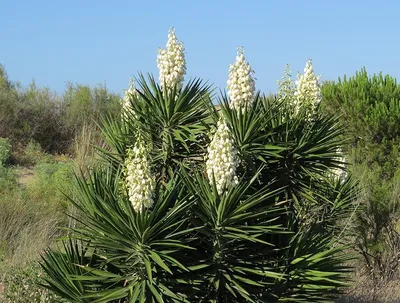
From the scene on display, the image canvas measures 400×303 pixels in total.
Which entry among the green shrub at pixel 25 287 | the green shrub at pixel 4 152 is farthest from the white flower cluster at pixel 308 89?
the green shrub at pixel 4 152

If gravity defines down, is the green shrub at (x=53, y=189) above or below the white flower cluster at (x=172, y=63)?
below

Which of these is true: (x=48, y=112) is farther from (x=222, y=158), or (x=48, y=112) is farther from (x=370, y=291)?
(x=222, y=158)

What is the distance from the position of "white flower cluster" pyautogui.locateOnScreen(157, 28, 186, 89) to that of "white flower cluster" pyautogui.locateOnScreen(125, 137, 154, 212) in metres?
1.00

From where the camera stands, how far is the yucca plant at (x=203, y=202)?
447 centimetres

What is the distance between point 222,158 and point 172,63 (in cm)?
104

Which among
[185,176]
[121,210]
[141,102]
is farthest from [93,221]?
[141,102]

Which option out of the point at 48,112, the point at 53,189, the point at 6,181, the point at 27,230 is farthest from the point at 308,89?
the point at 48,112

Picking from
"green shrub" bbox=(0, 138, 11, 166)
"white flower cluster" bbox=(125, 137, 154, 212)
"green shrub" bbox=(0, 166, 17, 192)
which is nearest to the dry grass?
"white flower cluster" bbox=(125, 137, 154, 212)

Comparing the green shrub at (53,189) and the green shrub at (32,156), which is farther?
the green shrub at (32,156)

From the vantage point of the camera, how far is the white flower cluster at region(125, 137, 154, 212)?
14.4 feet

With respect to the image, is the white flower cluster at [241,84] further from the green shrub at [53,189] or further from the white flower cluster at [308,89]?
the green shrub at [53,189]

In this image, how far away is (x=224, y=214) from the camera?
4594mm

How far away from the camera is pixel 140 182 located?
440 cm

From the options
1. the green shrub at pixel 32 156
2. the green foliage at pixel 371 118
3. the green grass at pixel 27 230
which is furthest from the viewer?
the green shrub at pixel 32 156
